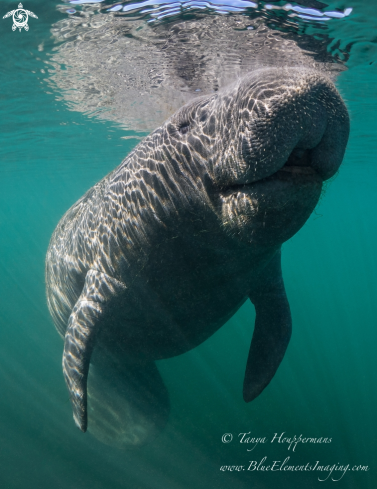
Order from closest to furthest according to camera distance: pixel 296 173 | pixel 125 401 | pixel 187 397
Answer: pixel 296 173 → pixel 125 401 → pixel 187 397

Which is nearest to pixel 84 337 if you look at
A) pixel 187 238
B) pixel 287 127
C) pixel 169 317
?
pixel 169 317

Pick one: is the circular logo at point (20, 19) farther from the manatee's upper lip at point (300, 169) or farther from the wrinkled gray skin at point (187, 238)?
the manatee's upper lip at point (300, 169)

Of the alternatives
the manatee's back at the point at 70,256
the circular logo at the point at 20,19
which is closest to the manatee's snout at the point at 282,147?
the manatee's back at the point at 70,256

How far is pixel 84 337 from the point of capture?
174 inches

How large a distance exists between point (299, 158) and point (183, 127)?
1.55 m

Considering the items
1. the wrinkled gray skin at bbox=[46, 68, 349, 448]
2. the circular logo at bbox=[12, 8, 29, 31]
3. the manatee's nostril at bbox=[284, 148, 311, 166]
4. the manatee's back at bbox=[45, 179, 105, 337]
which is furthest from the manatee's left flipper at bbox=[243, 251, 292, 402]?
the circular logo at bbox=[12, 8, 29, 31]

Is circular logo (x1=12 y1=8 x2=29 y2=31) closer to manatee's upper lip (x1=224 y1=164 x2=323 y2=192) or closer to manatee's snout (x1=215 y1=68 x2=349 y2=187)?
manatee's snout (x1=215 y1=68 x2=349 y2=187)

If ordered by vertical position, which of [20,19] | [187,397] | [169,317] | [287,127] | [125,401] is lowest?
[187,397]

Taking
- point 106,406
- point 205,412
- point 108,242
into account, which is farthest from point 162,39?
point 205,412

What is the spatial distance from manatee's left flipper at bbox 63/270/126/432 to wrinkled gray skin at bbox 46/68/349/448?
0.6 inches

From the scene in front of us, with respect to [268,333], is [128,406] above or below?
below

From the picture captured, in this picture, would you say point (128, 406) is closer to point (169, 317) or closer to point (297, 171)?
point (169, 317)

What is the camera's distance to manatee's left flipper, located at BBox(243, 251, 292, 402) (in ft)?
17.0

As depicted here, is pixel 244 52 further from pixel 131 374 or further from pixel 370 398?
pixel 370 398
